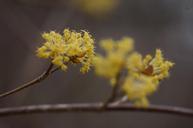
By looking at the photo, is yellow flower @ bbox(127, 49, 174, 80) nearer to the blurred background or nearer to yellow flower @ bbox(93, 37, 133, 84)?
yellow flower @ bbox(93, 37, 133, 84)

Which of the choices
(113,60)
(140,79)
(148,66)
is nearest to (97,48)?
(148,66)

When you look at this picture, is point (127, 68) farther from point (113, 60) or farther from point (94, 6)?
point (94, 6)

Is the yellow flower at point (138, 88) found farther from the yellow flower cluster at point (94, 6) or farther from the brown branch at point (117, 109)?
the yellow flower cluster at point (94, 6)

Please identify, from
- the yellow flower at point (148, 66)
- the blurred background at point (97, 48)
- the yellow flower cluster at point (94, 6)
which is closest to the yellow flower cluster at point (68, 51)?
the yellow flower at point (148, 66)

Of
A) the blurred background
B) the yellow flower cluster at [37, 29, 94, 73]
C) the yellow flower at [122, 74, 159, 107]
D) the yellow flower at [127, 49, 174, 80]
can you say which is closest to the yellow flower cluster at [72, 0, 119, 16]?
the blurred background

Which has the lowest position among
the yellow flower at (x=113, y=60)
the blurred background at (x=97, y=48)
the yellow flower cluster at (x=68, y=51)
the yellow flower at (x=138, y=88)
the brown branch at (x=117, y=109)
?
the brown branch at (x=117, y=109)

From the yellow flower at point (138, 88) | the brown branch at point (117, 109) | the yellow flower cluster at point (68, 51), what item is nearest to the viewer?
the brown branch at point (117, 109)

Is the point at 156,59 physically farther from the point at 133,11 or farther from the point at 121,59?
the point at 133,11
